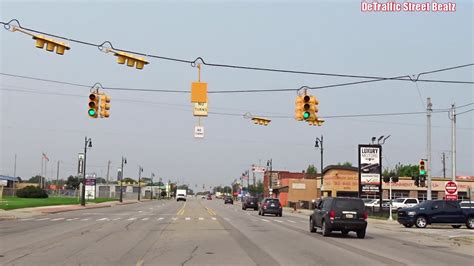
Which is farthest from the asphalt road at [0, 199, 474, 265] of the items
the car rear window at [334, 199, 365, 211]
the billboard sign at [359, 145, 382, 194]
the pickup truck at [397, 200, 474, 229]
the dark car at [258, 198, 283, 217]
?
the dark car at [258, 198, 283, 217]

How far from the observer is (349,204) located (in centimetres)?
2556

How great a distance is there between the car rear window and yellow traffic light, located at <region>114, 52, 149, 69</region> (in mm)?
10442

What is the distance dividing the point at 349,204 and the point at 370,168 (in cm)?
2548

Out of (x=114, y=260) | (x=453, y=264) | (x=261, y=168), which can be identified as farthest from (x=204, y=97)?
(x=261, y=168)

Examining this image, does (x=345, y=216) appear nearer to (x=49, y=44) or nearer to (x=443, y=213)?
(x=443, y=213)

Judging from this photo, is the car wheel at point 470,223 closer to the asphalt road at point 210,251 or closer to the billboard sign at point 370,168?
the asphalt road at point 210,251

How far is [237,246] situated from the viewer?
778 inches

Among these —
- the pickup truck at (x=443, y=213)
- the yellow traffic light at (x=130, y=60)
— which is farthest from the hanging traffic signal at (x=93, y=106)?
the pickup truck at (x=443, y=213)

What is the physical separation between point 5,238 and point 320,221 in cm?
1350

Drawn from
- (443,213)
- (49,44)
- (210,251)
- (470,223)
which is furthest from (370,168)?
(49,44)

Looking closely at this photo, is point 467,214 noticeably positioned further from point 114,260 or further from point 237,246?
point 114,260

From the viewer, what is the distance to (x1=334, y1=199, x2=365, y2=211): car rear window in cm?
2542

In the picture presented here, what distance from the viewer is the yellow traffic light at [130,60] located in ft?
69.7

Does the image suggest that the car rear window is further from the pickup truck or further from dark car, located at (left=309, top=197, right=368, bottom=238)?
the pickup truck
